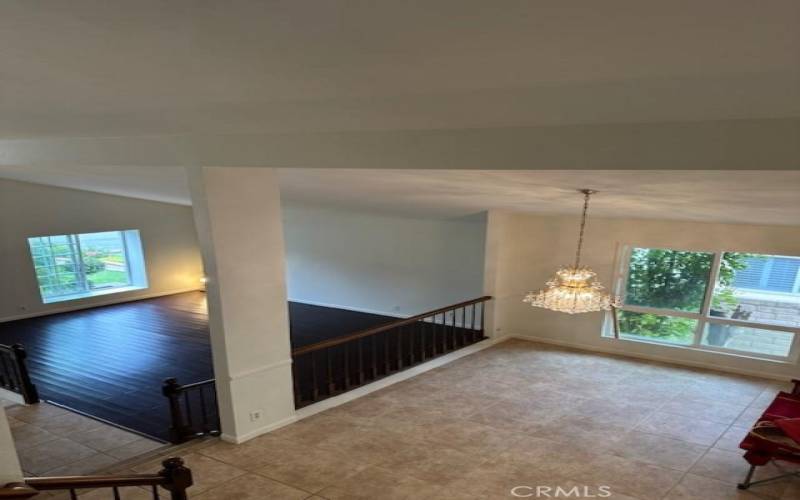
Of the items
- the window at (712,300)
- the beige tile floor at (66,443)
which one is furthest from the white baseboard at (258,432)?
the window at (712,300)

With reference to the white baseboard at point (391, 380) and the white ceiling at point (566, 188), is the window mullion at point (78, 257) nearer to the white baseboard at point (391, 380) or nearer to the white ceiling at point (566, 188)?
the white ceiling at point (566, 188)

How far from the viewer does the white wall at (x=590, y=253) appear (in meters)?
6.03

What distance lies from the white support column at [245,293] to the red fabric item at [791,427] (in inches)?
169

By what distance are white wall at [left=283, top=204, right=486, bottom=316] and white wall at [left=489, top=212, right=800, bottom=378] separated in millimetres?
794

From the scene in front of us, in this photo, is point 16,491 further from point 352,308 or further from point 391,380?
point 352,308

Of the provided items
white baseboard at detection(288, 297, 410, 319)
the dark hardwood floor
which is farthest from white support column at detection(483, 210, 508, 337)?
the dark hardwood floor

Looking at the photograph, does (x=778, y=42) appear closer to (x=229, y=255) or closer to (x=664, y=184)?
(x=664, y=184)

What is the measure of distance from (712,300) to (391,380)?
461 centimetres

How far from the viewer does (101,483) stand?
7.03 feet

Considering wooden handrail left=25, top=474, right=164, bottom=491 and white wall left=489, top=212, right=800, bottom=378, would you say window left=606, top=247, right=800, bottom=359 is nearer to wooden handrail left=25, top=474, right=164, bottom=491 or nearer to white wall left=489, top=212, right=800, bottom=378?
white wall left=489, top=212, right=800, bottom=378

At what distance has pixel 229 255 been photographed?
13.2 ft

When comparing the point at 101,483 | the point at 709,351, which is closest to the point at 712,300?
the point at 709,351

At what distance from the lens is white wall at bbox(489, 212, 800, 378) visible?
6031mm

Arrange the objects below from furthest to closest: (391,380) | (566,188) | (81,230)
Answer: (81,230) < (391,380) < (566,188)
